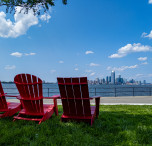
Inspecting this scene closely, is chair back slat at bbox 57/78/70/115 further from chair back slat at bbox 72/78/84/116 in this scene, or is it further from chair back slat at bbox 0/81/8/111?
chair back slat at bbox 0/81/8/111

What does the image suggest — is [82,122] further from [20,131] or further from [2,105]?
[2,105]

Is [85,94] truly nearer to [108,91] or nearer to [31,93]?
[31,93]

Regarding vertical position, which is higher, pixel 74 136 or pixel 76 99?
pixel 76 99

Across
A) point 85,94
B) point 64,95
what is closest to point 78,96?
point 85,94

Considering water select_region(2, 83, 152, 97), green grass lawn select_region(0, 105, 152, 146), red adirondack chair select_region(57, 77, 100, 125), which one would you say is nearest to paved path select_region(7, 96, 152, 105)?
water select_region(2, 83, 152, 97)

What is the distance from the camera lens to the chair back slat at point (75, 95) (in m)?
3.59

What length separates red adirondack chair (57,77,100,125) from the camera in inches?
142

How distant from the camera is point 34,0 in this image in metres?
7.05

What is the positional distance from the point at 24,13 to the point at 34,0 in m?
0.78

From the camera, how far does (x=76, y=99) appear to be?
371 centimetres

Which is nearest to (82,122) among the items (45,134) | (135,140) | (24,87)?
(45,134)

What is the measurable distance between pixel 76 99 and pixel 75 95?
0.10 m

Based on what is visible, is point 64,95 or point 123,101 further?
point 123,101

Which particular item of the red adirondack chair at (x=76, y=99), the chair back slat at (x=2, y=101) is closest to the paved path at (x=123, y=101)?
the chair back slat at (x=2, y=101)
